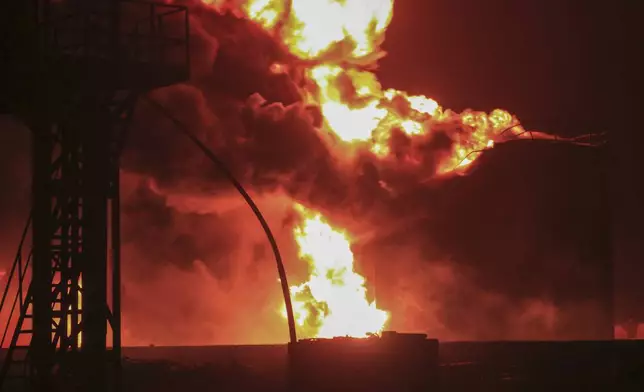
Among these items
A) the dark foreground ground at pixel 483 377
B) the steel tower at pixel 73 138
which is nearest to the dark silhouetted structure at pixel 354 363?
the dark foreground ground at pixel 483 377

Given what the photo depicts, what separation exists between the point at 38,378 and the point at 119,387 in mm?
3024

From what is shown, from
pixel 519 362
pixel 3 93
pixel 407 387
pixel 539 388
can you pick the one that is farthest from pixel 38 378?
pixel 519 362

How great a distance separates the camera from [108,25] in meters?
45.0

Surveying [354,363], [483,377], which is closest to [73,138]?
[354,363]

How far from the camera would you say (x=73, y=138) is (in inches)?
1799

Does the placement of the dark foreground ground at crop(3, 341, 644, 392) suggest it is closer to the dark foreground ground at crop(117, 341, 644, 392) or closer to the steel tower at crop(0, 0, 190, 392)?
the dark foreground ground at crop(117, 341, 644, 392)

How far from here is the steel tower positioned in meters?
44.3

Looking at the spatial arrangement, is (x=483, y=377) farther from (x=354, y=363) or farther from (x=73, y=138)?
(x=73, y=138)

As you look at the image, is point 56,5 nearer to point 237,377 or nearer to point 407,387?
point 407,387

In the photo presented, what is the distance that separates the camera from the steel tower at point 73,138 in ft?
145

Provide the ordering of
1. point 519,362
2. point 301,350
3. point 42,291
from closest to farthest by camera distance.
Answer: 1. point 42,291
2. point 301,350
3. point 519,362

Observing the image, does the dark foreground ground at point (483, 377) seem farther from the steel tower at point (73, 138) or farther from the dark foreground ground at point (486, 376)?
the steel tower at point (73, 138)

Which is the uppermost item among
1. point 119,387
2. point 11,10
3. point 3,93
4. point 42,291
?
point 11,10

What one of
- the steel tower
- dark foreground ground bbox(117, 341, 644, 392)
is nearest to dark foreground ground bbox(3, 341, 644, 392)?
dark foreground ground bbox(117, 341, 644, 392)
